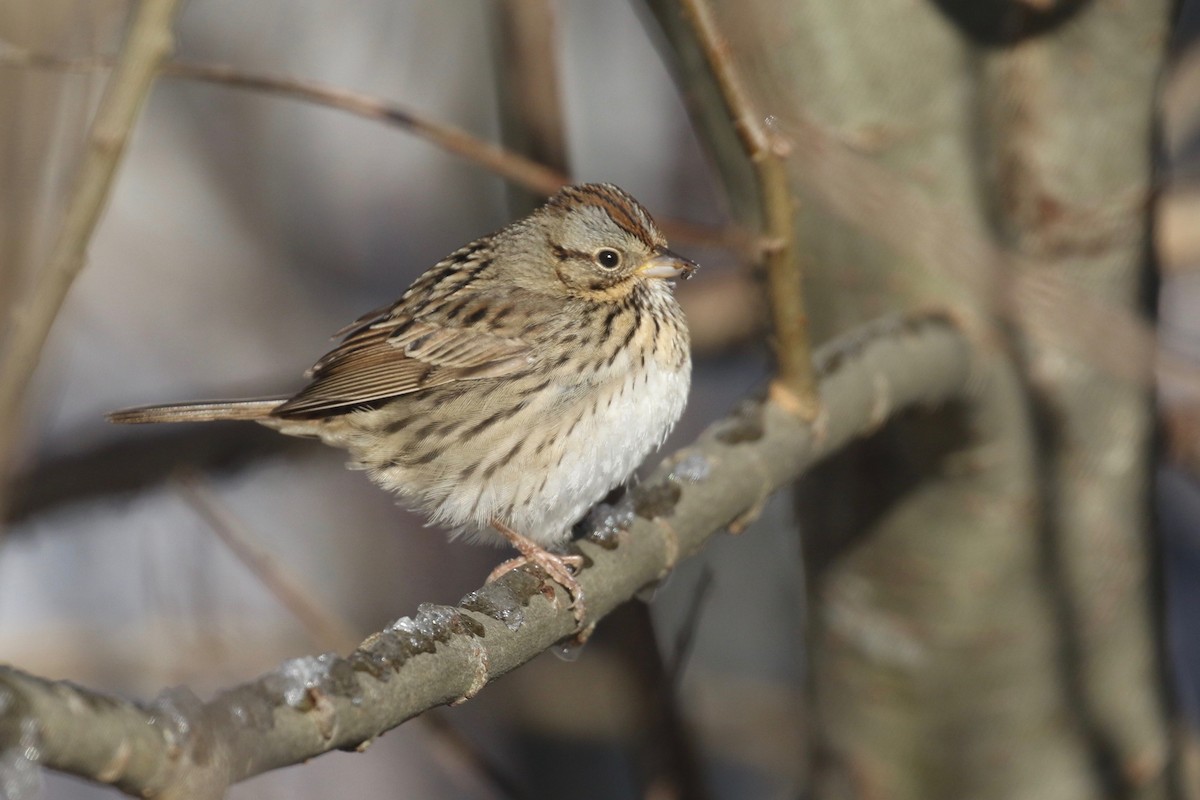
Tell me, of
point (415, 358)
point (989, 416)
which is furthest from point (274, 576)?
point (989, 416)

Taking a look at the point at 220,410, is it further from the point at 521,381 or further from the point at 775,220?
the point at 775,220

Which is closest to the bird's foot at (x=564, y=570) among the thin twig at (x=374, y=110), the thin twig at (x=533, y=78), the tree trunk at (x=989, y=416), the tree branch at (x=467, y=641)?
the tree branch at (x=467, y=641)

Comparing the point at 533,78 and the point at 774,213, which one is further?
the point at 533,78

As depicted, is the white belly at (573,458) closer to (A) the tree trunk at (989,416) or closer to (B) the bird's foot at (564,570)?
(B) the bird's foot at (564,570)

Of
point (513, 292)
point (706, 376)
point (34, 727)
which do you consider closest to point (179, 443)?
point (513, 292)

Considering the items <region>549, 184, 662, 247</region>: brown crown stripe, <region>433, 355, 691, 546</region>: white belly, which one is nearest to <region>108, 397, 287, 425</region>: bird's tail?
<region>433, 355, 691, 546</region>: white belly

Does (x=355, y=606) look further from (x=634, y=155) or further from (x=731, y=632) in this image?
(x=634, y=155)

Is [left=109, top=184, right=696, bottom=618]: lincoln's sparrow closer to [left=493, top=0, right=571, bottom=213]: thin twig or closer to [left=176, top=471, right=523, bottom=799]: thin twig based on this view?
[left=176, top=471, right=523, bottom=799]: thin twig
